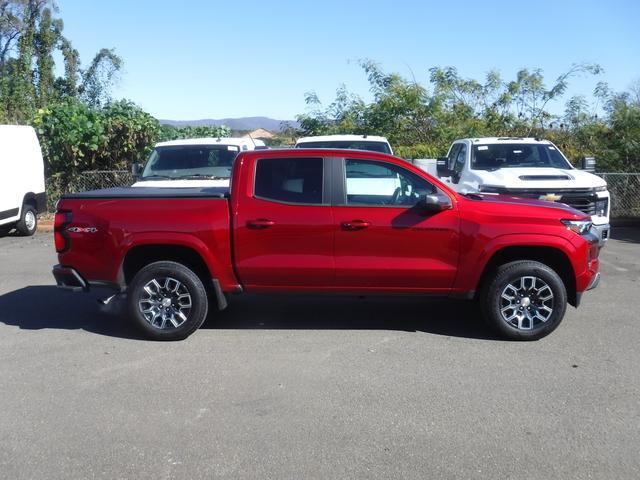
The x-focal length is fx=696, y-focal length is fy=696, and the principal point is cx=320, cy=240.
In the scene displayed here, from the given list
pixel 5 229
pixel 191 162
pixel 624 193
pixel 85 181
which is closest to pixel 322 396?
pixel 191 162

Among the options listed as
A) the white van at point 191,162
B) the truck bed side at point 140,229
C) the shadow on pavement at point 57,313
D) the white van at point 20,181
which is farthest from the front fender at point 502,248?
Result: the white van at point 20,181

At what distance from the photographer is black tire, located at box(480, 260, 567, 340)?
255 inches

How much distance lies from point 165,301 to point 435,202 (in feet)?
8.89

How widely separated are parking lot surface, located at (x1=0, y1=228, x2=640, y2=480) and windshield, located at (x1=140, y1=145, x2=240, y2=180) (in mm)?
3474

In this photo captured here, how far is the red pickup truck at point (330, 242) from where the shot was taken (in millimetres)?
6457

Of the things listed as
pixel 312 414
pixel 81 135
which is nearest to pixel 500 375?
pixel 312 414

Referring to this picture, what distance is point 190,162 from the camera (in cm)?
1123

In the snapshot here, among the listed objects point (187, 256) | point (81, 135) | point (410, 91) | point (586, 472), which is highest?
point (410, 91)

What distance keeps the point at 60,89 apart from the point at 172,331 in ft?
75.3

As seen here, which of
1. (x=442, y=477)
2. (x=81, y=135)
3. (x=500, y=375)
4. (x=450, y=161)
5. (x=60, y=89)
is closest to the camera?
(x=442, y=477)

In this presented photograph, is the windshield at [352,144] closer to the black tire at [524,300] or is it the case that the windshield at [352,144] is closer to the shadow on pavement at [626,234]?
the shadow on pavement at [626,234]

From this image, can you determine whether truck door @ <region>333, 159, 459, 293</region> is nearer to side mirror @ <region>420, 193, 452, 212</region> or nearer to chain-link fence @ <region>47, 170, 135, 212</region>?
side mirror @ <region>420, 193, 452, 212</region>

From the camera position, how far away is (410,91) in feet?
67.3

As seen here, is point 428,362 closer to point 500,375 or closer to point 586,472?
point 500,375
